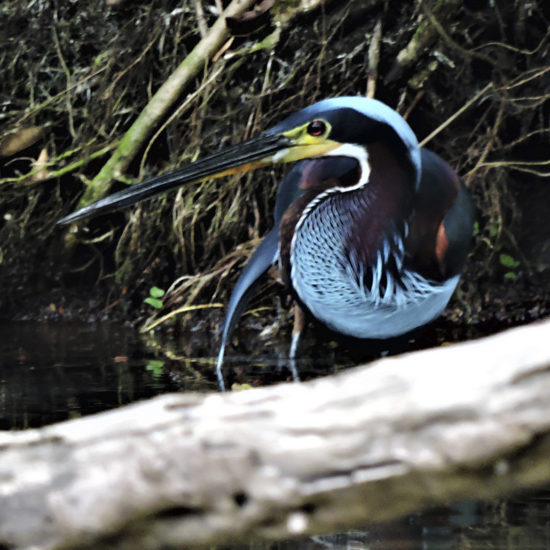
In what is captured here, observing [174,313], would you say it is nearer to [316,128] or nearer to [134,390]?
[134,390]

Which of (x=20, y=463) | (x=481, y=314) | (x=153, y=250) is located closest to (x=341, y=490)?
(x=20, y=463)

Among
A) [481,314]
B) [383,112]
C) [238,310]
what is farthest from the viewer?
[481,314]

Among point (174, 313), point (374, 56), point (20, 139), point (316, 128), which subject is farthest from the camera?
point (20, 139)

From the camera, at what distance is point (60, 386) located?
8.27ft

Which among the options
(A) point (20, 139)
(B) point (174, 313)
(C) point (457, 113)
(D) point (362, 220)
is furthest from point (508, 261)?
(A) point (20, 139)

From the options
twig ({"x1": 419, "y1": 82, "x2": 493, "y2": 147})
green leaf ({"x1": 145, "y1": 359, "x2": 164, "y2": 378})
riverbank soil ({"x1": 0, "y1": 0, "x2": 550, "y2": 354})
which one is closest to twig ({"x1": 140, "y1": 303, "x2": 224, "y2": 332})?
riverbank soil ({"x1": 0, "y1": 0, "x2": 550, "y2": 354})

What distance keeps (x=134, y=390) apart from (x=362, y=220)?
0.75 metres

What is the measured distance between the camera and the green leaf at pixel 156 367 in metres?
2.66

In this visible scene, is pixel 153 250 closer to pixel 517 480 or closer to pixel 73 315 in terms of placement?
pixel 73 315

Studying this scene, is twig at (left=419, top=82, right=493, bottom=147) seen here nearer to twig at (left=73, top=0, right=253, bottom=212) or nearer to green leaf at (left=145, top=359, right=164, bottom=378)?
twig at (left=73, top=0, right=253, bottom=212)

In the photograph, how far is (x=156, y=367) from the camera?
275cm

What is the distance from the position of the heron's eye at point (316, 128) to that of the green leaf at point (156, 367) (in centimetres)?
80

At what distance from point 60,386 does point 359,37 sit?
180cm

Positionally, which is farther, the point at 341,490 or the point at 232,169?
the point at 232,169
